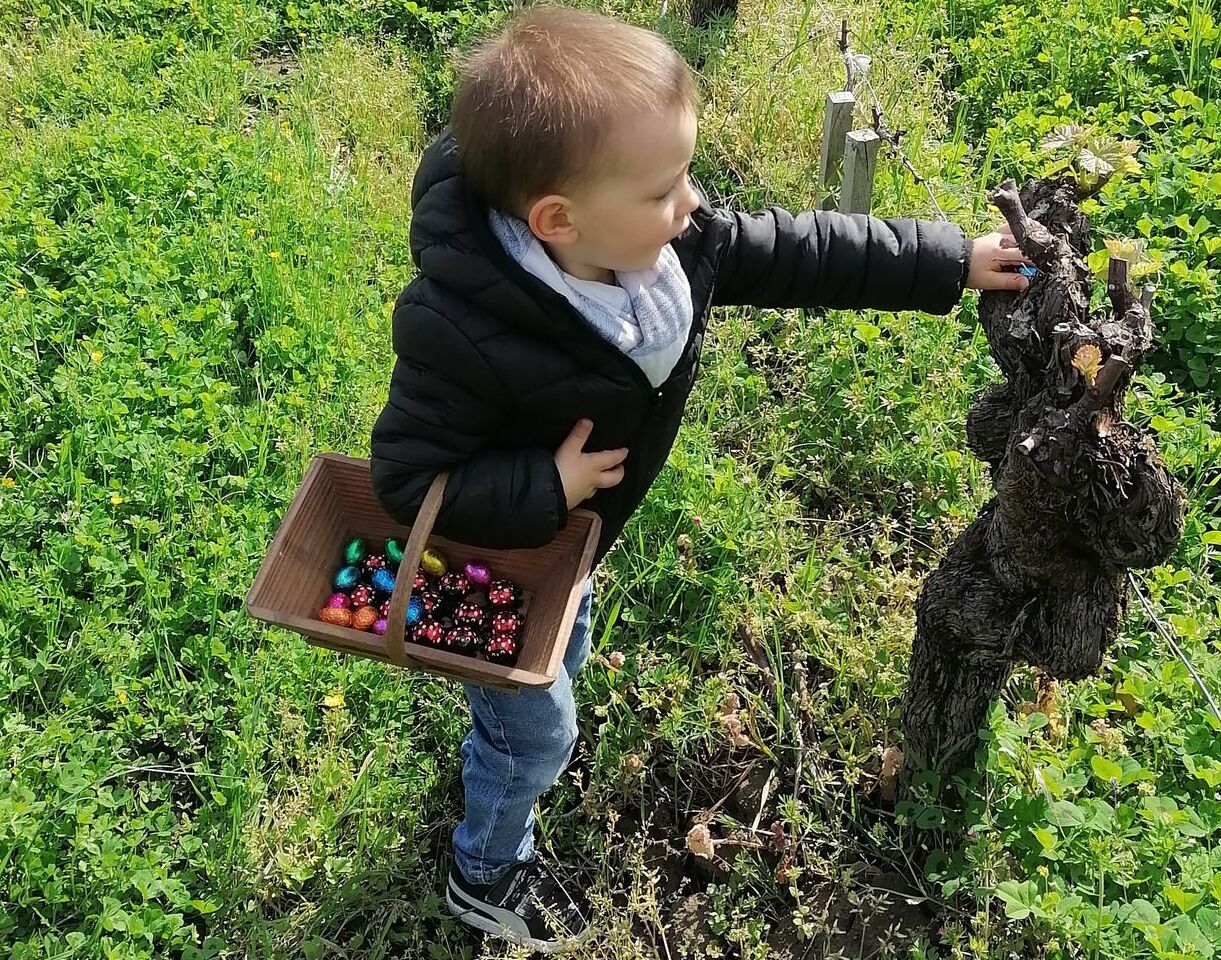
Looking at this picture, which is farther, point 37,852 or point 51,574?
point 51,574

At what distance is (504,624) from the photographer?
7.29ft

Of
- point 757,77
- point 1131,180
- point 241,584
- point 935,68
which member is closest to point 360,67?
point 757,77

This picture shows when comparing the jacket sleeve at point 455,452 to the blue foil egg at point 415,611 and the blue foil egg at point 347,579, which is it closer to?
the blue foil egg at point 415,611

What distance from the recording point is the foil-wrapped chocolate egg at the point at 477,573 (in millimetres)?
2326

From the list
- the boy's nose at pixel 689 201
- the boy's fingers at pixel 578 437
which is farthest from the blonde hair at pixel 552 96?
the boy's fingers at pixel 578 437

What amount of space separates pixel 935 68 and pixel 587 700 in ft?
11.3

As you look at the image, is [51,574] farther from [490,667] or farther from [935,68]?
[935,68]

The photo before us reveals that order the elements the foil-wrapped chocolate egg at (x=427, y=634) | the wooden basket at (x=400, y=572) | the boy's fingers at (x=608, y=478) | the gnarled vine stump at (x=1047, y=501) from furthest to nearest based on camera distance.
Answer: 1. the foil-wrapped chocolate egg at (x=427, y=634)
2. the boy's fingers at (x=608, y=478)
3. the wooden basket at (x=400, y=572)
4. the gnarled vine stump at (x=1047, y=501)

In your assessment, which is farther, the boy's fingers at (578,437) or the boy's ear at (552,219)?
the boy's fingers at (578,437)

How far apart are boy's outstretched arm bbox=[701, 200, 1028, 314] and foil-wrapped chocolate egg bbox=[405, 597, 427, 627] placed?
35.5 inches

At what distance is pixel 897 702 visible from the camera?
2.83 m

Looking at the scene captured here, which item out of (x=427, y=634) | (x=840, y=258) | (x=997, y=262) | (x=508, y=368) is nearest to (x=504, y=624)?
(x=427, y=634)

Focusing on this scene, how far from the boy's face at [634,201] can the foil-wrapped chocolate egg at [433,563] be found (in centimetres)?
75

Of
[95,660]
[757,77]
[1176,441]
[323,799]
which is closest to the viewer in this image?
[323,799]
